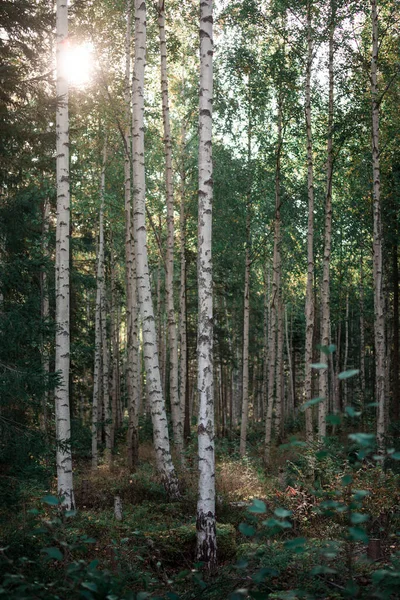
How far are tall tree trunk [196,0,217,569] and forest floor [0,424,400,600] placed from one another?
503 millimetres

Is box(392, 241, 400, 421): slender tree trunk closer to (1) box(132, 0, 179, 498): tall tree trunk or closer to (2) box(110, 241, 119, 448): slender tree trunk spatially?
(1) box(132, 0, 179, 498): tall tree trunk

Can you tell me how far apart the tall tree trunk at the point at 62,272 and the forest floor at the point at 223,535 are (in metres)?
0.59

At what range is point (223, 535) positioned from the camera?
7.66 metres

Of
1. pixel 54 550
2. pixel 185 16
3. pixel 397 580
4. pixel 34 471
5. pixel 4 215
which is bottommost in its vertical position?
pixel 34 471

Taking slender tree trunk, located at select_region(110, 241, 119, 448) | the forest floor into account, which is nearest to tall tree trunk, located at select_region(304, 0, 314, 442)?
the forest floor

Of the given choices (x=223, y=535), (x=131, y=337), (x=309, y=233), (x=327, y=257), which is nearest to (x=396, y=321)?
(x=327, y=257)

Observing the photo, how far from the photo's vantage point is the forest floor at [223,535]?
3.65m

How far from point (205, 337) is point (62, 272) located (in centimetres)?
310

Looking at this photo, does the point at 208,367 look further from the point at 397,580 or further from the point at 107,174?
the point at 107,174

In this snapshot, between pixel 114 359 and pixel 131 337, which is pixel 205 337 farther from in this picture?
pixel 114 359

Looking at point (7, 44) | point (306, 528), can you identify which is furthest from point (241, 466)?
point (7, 44)

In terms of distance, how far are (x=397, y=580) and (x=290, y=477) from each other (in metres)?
8.36

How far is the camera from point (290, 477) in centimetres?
1105

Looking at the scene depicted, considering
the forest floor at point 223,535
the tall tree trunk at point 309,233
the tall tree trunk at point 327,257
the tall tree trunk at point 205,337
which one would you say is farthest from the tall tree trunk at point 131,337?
Answer: the tall tree trunk at point 205,337
